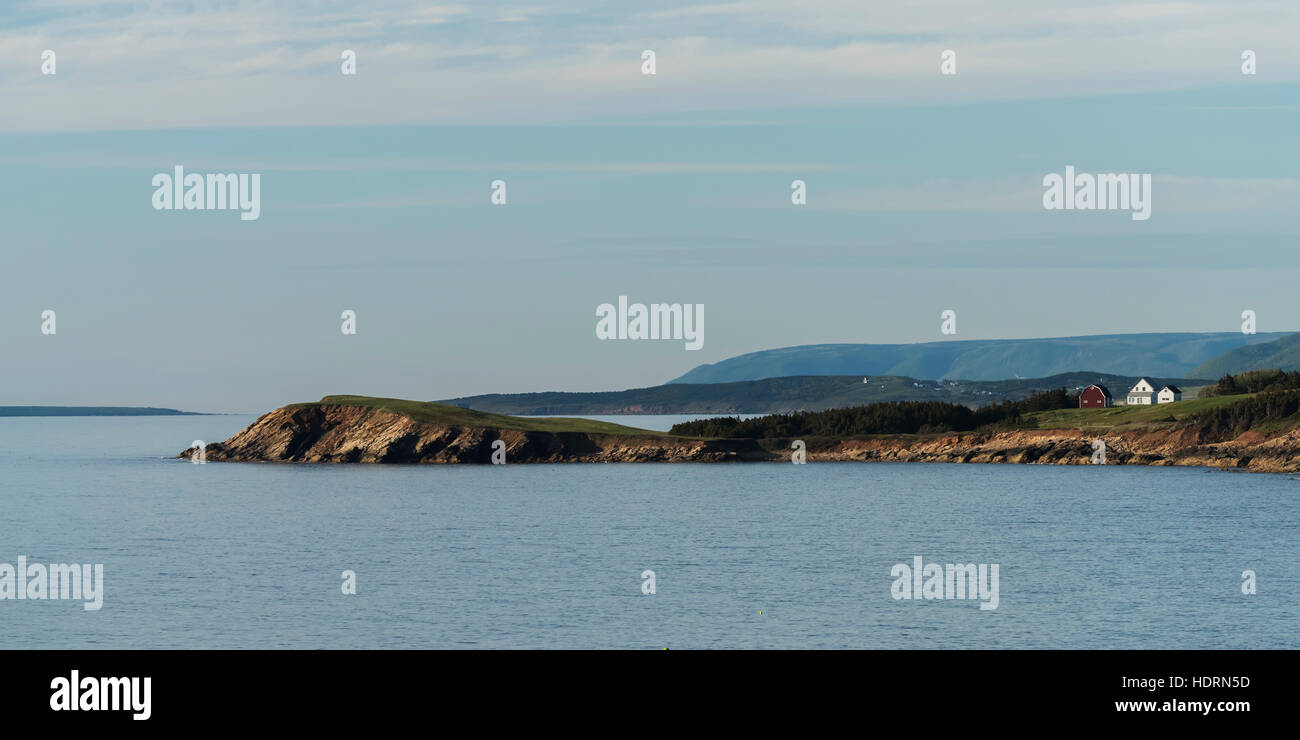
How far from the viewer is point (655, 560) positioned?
70875 mm

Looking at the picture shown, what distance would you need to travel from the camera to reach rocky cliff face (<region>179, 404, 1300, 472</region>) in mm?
178375

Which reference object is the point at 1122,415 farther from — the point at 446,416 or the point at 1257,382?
the point at 446,416

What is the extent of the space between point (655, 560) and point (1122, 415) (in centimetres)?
12858

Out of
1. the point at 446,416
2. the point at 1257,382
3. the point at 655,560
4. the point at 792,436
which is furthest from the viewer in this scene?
the point at 792,436

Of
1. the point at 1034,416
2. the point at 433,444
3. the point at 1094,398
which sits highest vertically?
the point at 1094,398

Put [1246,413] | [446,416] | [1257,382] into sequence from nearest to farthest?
1. [1246,413]
2. [1257,382]
3. [446,416]

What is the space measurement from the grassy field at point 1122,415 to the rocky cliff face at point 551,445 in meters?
4.91

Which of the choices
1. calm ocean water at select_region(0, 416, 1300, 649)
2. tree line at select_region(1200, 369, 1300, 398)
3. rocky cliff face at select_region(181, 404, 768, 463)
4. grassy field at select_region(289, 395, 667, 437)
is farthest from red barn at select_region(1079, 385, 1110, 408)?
grassy field at select_region(289, 395, 667, 437)

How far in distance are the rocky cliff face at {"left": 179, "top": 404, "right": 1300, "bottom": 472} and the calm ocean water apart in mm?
38294

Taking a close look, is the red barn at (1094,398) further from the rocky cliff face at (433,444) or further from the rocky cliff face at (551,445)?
the rocky cliff face at (433,444)

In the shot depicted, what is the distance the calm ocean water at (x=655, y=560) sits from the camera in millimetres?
48219

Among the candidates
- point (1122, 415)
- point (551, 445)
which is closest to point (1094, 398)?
point (1122, 415)
